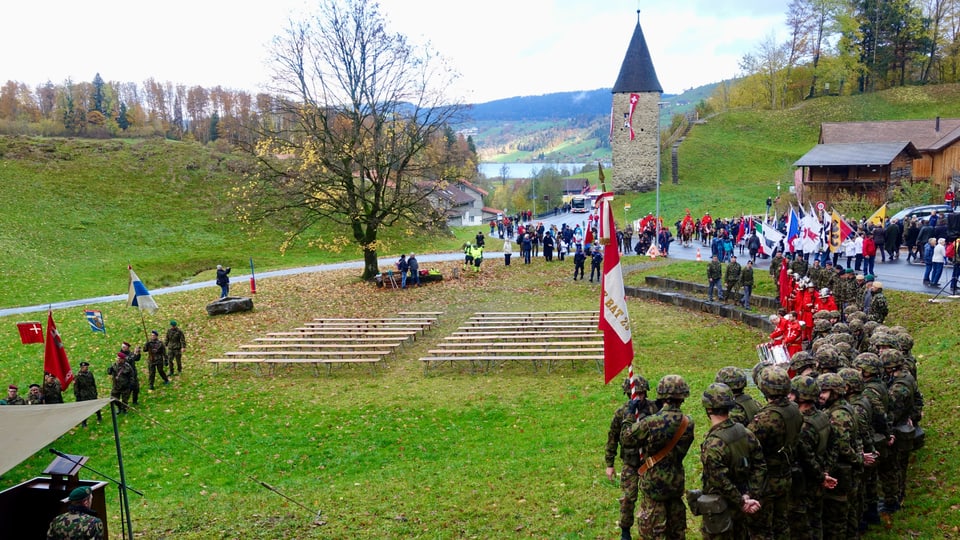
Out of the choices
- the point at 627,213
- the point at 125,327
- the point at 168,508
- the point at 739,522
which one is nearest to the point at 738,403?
the point at 739,522

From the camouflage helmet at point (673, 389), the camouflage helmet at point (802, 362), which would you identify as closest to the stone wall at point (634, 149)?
the camouflage helmet at point (802, 362)

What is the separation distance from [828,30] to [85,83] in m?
112

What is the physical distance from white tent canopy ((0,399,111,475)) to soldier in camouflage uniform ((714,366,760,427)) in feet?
23.1

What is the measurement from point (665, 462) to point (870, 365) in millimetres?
3341

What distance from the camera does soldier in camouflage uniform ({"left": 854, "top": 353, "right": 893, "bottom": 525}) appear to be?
7.34m

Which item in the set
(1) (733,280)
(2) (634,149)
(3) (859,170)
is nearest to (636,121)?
(2) (634,149)

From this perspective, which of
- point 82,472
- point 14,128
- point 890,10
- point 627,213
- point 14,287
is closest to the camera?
point 82,472

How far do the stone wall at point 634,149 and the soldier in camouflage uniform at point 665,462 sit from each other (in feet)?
188

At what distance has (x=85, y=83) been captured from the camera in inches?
3937

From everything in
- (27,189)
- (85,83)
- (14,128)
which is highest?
(85,83)

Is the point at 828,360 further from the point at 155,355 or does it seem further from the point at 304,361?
the point at 155,355

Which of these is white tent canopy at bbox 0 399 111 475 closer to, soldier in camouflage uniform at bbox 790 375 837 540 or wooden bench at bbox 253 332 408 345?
soldier in camouflage uniform at bbox 790 375 837 540

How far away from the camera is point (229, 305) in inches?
976

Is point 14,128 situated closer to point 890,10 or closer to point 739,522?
point 739,522
